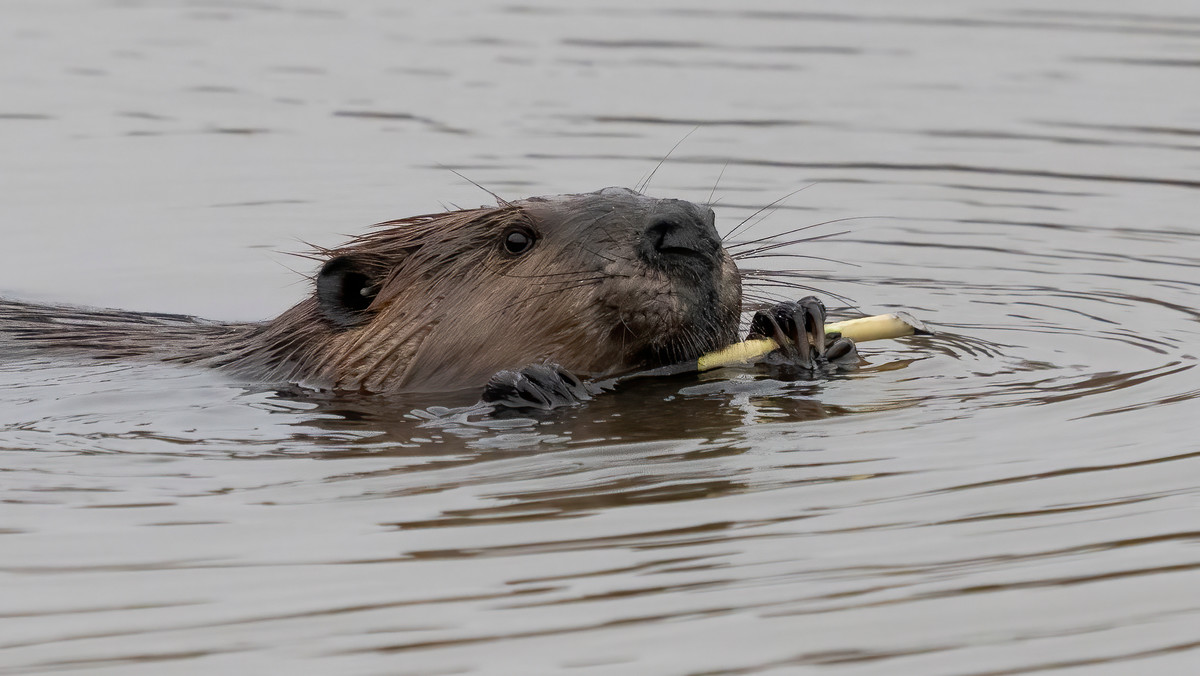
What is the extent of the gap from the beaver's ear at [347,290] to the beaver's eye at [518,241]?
52cm

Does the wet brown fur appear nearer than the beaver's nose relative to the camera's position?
No

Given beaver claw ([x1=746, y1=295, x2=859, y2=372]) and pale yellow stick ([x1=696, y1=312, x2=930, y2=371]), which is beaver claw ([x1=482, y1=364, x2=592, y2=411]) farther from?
beaver claw ([x1=746, y1=295, x2=859, y2=372])

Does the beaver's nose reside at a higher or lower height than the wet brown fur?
higher

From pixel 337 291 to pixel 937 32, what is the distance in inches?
364

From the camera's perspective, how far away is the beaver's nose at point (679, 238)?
541 cm

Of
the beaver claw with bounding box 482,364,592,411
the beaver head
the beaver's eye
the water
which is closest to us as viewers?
the water

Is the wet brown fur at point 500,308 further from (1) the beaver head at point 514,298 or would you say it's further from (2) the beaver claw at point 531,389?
(2) the beaver claw at point 531,389

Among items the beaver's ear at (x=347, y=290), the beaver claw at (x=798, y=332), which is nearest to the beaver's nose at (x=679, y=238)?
the beaver claw at (x=798, y=332)

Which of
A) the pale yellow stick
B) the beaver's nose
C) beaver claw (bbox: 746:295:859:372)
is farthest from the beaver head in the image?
beaver claw (bbox: 746:295:859:372)

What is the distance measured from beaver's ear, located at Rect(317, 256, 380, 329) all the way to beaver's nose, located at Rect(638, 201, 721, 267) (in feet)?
3.54

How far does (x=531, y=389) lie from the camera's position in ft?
17.6

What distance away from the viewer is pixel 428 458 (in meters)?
4.90

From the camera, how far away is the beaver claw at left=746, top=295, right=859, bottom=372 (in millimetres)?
5926

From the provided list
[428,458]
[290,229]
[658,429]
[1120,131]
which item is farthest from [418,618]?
[1120,131]
